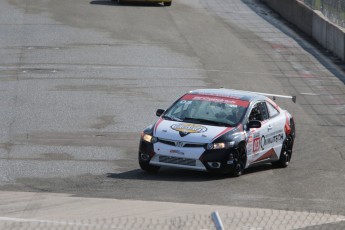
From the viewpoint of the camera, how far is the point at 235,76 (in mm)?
29219

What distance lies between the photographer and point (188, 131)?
54.3 ft

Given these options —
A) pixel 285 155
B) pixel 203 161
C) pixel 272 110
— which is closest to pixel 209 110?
pixel 203 161

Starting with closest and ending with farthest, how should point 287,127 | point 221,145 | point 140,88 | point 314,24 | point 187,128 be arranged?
point 221,145
point 187,128
point 287,127
point 140,88
point 314,24

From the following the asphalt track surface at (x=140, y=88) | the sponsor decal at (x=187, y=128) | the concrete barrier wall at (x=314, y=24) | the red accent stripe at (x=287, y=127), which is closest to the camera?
the asphalt track surface at (x=140, y=88)

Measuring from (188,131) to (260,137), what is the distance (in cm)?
165

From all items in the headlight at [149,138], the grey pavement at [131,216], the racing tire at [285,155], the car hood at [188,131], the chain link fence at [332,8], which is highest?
the grey pavement at [131,216]

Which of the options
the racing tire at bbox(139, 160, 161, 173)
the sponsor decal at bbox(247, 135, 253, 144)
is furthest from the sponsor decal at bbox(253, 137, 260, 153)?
the racing tire at bbox(139, 160, 161, 173)

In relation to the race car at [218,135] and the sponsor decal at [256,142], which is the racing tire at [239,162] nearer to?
the race car at [218,135]

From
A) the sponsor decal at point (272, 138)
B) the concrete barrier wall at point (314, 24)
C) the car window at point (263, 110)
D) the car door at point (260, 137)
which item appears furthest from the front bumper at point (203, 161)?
the concrete barrier wall at point (314, 24)

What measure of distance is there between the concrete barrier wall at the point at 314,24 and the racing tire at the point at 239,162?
51.8 feet

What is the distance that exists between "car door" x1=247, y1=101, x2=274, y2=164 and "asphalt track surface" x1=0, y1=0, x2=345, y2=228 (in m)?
0.32

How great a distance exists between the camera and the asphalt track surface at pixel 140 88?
1570cm

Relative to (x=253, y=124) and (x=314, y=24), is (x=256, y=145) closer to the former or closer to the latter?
(x=253, y=124)

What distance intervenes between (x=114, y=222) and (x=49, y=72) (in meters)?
17.6
